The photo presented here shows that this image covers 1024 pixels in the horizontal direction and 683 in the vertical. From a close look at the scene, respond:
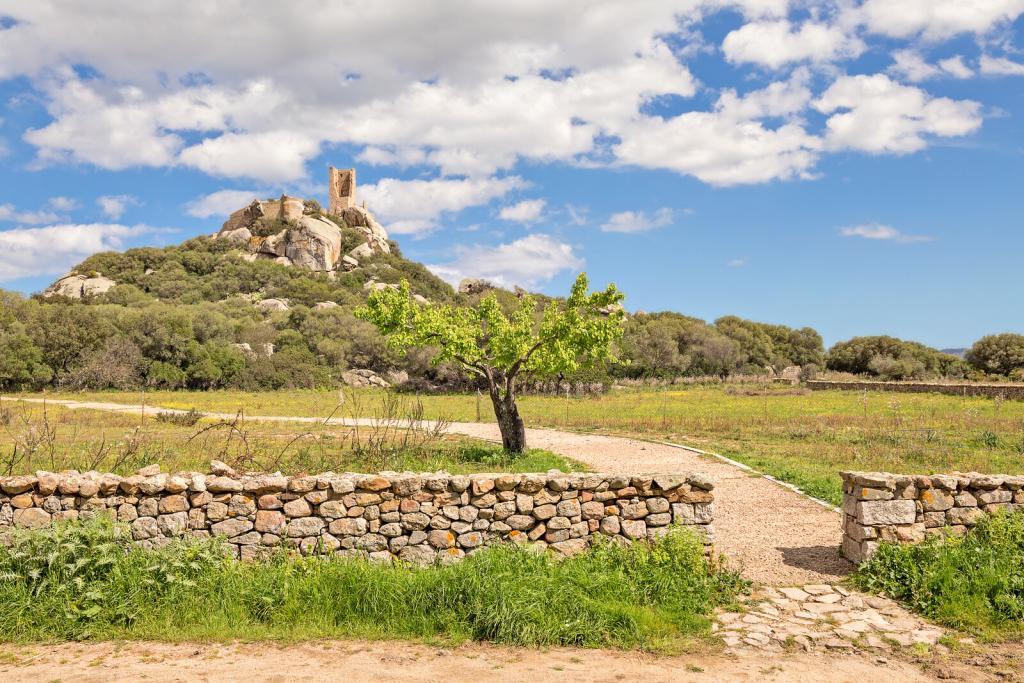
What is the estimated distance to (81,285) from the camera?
82000 mm

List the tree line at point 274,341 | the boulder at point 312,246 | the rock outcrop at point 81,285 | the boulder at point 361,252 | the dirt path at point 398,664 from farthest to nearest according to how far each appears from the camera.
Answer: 1. the boulder at point 361,252
2. the boulder at point 312,246
3. the rock outcrop at point 81,285
4. the tree line at point 274,341
5. the dirt path at point 398,664

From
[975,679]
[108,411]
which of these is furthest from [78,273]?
[975,679]

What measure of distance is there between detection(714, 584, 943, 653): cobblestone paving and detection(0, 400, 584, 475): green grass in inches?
266

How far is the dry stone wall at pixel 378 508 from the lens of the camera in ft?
24.9

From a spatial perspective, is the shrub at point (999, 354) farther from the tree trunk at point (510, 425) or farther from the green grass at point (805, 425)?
the tree trunk at point (510, 425)

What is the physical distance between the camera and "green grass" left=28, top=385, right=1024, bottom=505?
15.4m

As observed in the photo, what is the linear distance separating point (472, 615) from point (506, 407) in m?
9.22

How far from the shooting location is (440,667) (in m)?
5.80

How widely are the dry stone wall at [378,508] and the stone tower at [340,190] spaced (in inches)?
4717

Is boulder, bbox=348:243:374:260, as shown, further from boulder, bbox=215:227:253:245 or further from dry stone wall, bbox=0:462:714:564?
dry stone wall, bbox=0:462:714:564

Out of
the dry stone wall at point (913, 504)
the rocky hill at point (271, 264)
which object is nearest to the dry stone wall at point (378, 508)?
the dry stone wall at point (913, 504)

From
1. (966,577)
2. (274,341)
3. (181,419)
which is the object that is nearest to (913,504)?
(966,577)

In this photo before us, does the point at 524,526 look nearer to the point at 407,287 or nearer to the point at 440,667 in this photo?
the point at 440,667

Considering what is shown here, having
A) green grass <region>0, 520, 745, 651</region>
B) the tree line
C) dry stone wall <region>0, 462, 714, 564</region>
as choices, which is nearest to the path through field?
green grass <region>0, 520, 745, 651</region>
